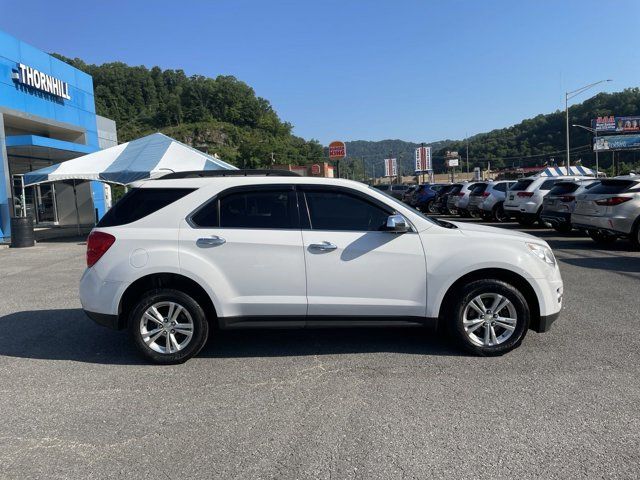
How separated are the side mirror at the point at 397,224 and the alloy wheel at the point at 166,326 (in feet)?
6.71

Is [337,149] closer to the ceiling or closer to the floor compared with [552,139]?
closer to the floor

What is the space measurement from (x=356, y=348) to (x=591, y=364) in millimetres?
2185

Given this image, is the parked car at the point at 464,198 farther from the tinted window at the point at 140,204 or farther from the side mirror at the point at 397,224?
the tinted window at the point at 140,204

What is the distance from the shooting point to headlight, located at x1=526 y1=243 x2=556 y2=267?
4.95 meters

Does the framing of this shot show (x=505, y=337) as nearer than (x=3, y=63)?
Yes

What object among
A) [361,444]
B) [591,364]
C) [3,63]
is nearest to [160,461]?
[361,444]

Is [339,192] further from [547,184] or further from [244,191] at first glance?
[547,184]

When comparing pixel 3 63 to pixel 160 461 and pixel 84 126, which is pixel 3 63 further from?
pixel 160 461

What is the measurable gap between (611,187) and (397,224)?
918 centimetres

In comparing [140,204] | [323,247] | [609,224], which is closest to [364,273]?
[323,247]

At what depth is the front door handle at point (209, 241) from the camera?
480 centimetres

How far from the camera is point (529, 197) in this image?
17.0m

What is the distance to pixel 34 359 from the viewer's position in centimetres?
523

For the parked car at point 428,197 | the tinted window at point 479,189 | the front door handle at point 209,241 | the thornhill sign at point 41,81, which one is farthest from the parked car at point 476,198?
the thornhill sign at point 41,81
